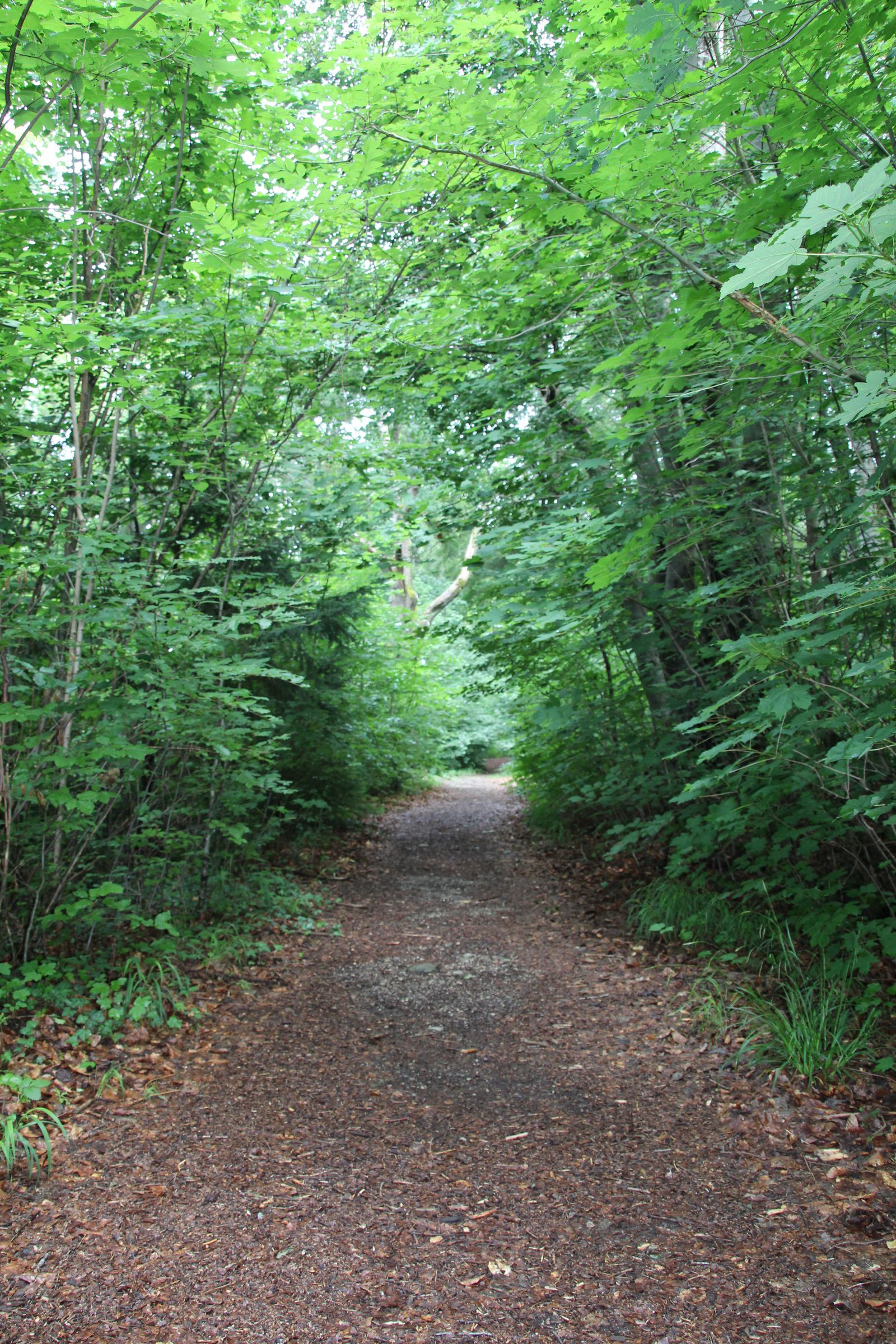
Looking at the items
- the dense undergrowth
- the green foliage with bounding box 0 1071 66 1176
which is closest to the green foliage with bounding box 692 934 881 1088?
the dense undergrowth

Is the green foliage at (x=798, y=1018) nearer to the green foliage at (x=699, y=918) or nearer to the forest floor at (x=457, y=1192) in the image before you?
the forest floor at (x=457, y=1192)

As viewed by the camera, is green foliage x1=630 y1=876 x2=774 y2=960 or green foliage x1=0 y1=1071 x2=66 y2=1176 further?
green foliage x1=630 y1=876 x2=774 y2=960

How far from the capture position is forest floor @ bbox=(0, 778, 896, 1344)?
2154 millimetres

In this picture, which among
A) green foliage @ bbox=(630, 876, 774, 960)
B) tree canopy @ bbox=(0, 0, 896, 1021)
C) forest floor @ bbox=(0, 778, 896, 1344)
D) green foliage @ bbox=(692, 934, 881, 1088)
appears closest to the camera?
forest floor @ bbox=(0, 778, 896, 1344)

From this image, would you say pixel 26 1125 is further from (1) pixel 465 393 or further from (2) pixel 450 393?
(1) pixel 465 393

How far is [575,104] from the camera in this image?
3801 millimetres

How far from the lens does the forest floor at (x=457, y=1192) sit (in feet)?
7.07

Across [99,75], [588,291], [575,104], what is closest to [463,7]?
[575,104]

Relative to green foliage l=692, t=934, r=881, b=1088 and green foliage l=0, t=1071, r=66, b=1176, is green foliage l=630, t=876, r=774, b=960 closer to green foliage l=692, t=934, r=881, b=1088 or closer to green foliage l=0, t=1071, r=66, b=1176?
green foliage l=692, t=934, r=881, b=1088

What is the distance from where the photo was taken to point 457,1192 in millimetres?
2713

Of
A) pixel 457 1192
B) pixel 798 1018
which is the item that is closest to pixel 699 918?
pixel 798 1018

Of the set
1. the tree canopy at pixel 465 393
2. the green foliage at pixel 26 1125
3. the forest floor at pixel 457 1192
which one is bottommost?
the forest floor at pixel 457 1192

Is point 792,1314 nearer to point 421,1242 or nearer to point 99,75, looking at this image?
point 421,1242

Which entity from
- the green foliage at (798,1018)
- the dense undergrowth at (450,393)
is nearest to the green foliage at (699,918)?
the dense undergrowth at (450,393)
